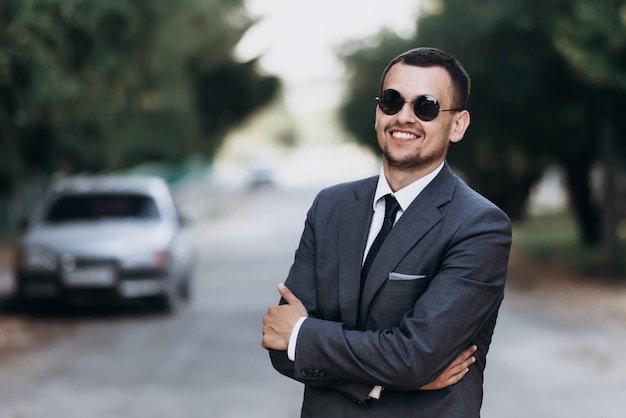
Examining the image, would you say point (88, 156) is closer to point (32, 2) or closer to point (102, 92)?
→ point (102, 92)

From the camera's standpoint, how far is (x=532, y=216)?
116 feet

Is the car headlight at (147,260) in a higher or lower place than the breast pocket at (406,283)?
higher

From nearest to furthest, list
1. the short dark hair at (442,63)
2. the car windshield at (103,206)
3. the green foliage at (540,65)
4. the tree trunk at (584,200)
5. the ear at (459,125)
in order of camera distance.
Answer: the short dark hair at (442,63), the ear at (459,125), the green foliage at (540,65), the car windshield at (103,206), the tree trunk at (584,200)

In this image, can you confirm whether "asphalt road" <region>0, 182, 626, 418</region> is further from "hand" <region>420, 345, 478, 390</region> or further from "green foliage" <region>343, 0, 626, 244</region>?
"hand" <region>420, 345, 478, 390</region>

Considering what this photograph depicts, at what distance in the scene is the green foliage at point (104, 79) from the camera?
34.5 ft

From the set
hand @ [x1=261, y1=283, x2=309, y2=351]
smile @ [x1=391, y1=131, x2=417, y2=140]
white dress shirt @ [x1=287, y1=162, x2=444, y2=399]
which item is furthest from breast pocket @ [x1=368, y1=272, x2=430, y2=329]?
smile @ [x1=391, y1=131, x2=417, y2=140]

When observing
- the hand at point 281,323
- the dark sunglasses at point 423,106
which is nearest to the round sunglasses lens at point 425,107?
the dark sunglasses at point 423,106

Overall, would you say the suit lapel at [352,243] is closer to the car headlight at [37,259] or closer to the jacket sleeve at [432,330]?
the jacket sleeve at [432,330]

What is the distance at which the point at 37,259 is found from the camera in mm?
12633

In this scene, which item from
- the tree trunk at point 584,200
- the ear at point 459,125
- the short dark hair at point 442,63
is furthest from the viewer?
the tree trunk at point 584,200

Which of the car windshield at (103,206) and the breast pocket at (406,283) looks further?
the car windshield at (103,206)

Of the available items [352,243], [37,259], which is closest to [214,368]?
[37,259]

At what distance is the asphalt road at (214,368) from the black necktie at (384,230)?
189 inches

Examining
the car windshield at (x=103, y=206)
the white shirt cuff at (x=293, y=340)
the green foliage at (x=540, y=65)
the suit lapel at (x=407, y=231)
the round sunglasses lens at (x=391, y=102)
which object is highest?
the green foliage at (x=540, y=65)
